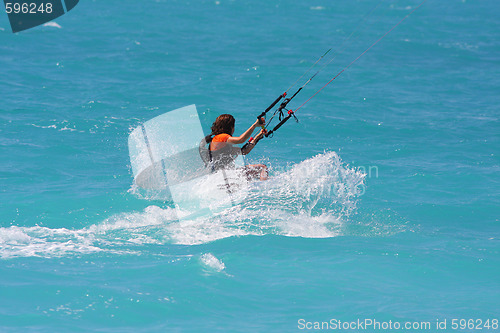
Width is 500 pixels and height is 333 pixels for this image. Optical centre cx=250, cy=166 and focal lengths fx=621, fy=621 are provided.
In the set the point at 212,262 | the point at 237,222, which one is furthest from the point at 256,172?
the point at 212,262

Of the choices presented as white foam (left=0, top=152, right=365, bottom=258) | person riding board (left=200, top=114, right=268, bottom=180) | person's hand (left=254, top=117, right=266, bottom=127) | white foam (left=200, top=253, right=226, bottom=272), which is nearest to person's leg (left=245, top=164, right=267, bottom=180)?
person riding board (left=200, top=114, right=268, bottom=180)

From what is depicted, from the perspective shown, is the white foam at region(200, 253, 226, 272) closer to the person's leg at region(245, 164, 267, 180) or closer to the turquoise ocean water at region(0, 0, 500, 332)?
the turquoise ocean water at region(0, 0, 500, 332)

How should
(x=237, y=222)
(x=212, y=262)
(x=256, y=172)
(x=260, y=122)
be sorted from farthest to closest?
(x=256, y=172) < (x=260, y=122) < (x=237, y=222) < (x=212, y=262)

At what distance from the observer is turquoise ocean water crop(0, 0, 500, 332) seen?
6.12 meters

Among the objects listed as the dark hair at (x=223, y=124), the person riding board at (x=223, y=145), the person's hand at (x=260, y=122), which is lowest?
the person riding board at (x=223, y=145)

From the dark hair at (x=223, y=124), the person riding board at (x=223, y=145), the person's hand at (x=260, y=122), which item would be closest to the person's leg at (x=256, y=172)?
the person riding board at (x=223, y=145)

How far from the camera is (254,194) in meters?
8.27

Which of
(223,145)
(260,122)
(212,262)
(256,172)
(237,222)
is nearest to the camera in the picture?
(212,262)

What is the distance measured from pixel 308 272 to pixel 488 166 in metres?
5.75

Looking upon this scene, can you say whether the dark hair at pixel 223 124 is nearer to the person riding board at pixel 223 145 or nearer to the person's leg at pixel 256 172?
the person riding board at pixel 223 145

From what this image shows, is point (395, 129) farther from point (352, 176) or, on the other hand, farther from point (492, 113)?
point (352, 176)

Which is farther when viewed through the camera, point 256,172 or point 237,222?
point 256,172

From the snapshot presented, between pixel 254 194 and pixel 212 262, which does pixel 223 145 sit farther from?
pixel 212 262

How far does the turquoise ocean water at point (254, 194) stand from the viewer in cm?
612
